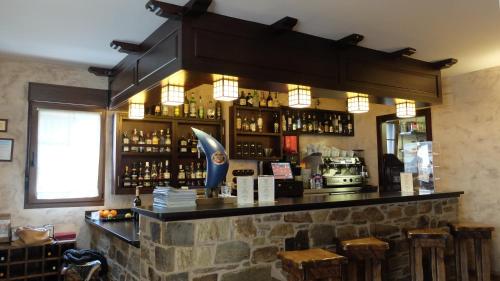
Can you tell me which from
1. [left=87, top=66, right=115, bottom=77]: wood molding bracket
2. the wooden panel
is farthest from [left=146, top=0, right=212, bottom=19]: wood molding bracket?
[left=87, top=66, right=115, bottom=77]: wood molding bracket

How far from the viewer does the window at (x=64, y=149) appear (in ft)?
13.8

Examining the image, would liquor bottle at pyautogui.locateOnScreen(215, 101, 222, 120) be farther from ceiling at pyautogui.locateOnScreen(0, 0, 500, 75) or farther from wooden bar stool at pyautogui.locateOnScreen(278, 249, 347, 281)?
wooden bar stool at pyautogui.locateOnScreen(278, 249, 347, 281)

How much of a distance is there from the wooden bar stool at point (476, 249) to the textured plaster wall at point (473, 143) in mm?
1015

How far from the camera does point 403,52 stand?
3686 mm

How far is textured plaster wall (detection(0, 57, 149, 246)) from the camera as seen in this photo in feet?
13.3

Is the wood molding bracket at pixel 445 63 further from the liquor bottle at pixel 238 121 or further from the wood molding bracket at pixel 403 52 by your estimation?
the liquor bottle at pixel 238 121

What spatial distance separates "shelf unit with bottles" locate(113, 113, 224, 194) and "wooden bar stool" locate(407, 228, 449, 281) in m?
2.83

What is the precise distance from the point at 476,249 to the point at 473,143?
1.59 metres

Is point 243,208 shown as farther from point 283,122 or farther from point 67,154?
point 283,122

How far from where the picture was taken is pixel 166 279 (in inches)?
95.6

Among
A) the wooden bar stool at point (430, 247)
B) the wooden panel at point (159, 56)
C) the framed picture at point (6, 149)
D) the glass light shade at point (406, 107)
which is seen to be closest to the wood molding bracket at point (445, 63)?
the glass light shade at point (406, 107)

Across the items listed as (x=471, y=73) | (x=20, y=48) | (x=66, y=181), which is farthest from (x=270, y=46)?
(x=471, y=73)

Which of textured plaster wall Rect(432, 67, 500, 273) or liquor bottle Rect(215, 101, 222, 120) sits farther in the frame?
liquor bottle Rect(215, 101, 222, 120)

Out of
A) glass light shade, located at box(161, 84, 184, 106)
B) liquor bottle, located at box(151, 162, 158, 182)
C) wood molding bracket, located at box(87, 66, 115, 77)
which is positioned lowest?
liquor bottle, located at box(151, 162, 158, 182)
